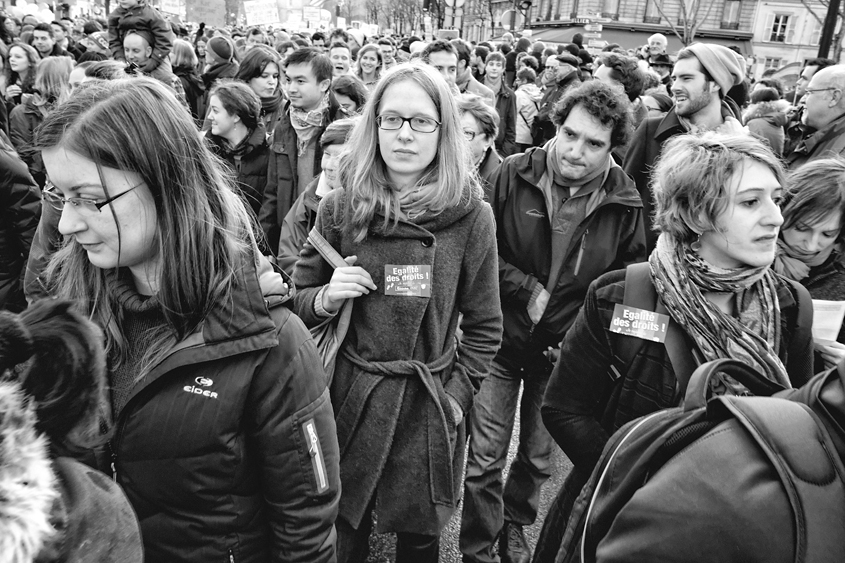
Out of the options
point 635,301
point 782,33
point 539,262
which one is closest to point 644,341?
point 635,301

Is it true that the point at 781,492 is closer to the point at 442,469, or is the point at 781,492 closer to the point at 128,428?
the point at 128,428

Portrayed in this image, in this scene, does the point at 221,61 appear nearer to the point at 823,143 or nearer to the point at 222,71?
the point at 222,71

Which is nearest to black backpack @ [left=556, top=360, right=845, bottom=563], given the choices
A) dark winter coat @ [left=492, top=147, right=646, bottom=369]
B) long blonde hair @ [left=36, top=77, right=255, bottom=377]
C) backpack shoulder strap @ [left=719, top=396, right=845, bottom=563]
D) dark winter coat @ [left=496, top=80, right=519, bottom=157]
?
backpack shoulder strap @ [left=719, top=396, right=845, bottom=563]

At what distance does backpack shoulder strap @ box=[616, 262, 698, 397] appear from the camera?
1841 millimetres

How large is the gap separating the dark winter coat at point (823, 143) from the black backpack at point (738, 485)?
4056 millimetres

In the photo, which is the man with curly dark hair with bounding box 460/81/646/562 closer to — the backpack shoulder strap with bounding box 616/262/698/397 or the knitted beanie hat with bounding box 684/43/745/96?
the backpack shoulder strap with bounding box 616/262/698/397

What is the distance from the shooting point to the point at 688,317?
6.06 feet

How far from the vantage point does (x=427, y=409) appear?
2.18 metres

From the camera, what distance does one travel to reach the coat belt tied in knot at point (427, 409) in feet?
7.02

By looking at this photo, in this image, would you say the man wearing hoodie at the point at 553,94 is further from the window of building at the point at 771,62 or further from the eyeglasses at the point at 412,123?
Answer: the window of building at the point at 771,62

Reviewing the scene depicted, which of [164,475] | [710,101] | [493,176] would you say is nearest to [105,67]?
Result: [493,176]

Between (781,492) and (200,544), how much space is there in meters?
1.24

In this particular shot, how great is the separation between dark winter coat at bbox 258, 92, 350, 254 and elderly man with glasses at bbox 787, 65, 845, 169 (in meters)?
3.30

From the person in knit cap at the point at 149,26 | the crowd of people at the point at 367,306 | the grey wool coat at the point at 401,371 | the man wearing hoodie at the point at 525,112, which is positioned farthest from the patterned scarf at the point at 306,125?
the man wearing hoodie at the point at 525,112
